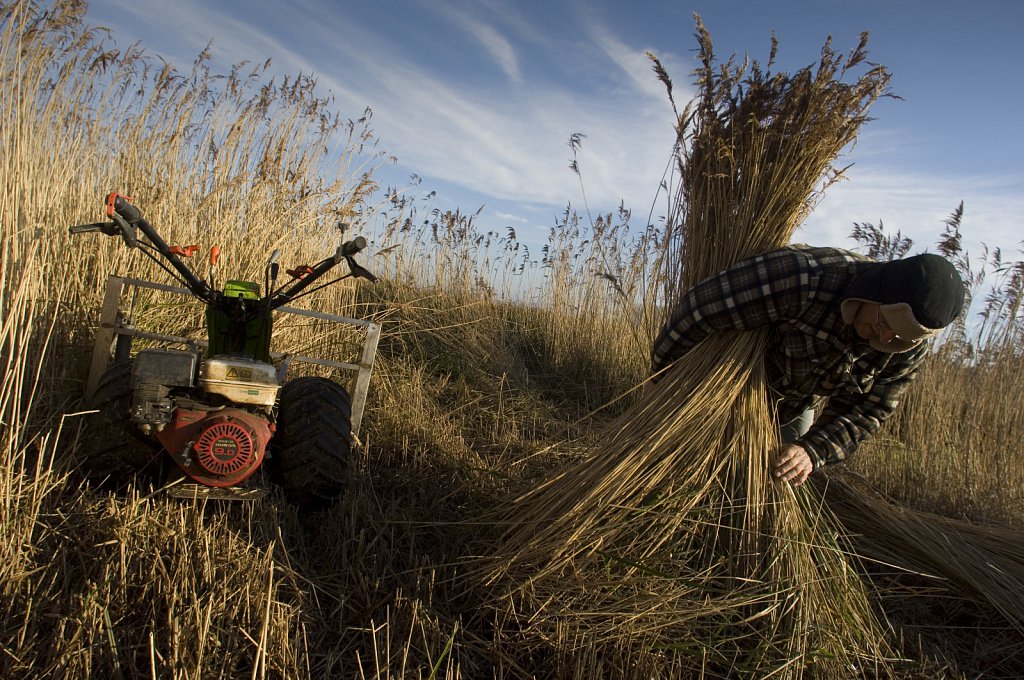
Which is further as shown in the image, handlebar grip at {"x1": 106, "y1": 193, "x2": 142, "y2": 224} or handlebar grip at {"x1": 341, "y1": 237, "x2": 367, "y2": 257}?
handlebar grip at {"x1": 341, "y1": 237, "x2": 367, "y2": 257}

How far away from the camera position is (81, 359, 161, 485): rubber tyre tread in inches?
84.0

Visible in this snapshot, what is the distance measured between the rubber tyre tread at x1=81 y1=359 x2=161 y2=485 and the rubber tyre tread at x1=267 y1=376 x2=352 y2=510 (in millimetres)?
412

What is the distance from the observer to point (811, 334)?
2.19 meters

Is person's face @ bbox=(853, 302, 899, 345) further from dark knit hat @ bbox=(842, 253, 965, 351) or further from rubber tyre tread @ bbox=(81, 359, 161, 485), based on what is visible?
rubber tyre tread @ bbox=(81, 359, 161, 485)

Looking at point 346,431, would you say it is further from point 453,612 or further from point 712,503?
point 712,503

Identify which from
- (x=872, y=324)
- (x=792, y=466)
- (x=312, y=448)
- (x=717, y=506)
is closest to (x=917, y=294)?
(x=872, y=324)

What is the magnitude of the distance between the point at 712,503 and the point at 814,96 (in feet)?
4.66

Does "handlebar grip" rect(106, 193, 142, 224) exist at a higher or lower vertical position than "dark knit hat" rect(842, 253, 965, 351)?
lower

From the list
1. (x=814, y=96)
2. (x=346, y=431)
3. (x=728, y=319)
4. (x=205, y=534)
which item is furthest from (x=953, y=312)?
(x=205, y=534)

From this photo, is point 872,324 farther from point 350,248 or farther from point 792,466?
point 350,248

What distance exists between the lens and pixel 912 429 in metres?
4.34

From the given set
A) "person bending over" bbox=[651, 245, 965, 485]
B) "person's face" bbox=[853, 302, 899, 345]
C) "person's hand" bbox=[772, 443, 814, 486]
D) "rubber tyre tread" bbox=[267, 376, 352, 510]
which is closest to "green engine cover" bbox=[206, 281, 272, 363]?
"rubber tyre tread" bbox=[267, 376, 352, 510]

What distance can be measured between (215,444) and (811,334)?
1.95 m

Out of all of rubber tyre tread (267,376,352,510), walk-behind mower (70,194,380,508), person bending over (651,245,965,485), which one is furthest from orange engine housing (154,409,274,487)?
person bending over (651,245,965,485)
